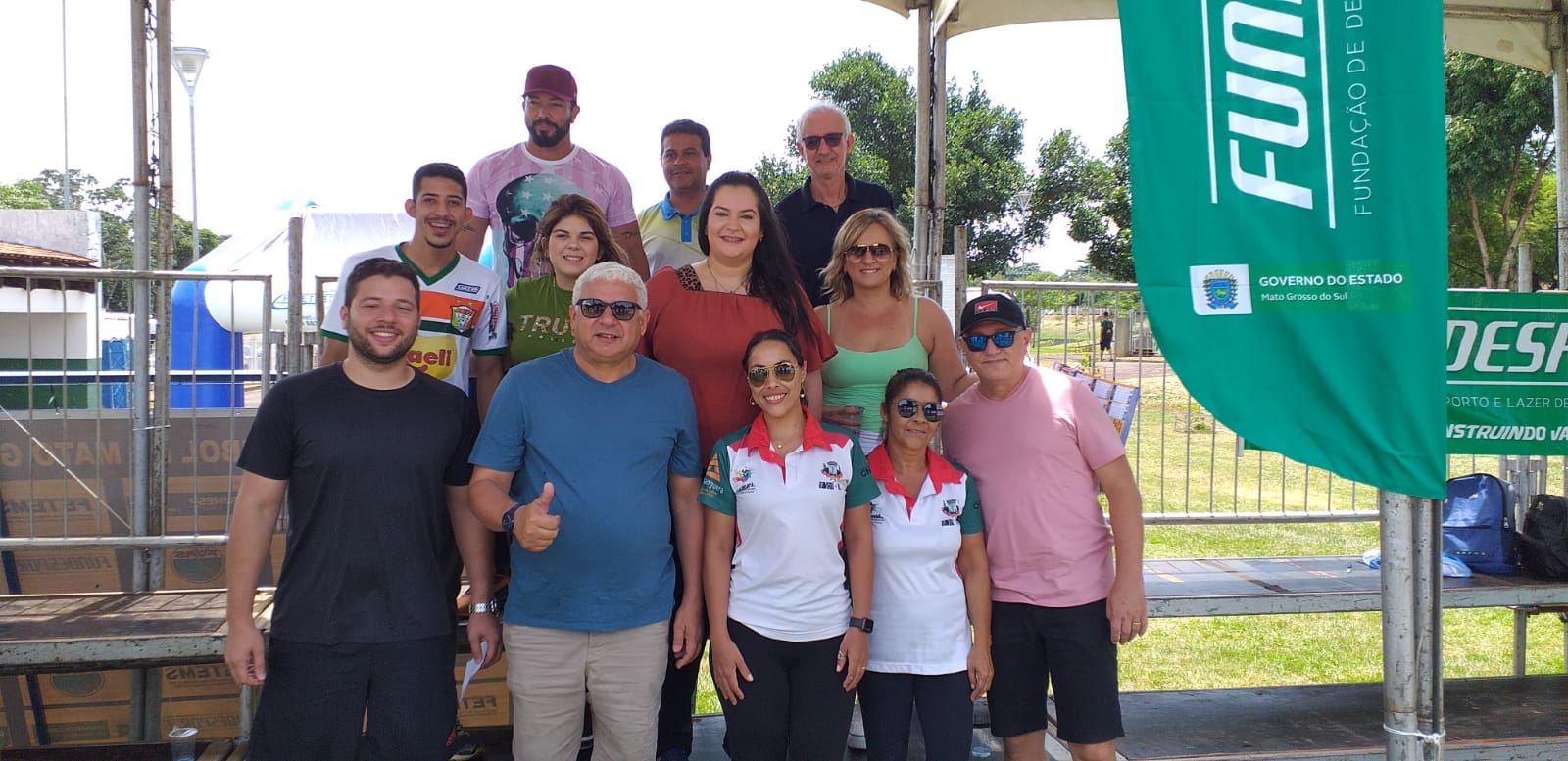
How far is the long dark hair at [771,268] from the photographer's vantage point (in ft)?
10.1

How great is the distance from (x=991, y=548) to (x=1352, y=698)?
120 inches

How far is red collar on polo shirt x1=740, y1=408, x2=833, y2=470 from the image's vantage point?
2820mm

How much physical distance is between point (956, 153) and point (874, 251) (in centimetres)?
3265

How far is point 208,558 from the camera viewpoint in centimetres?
487

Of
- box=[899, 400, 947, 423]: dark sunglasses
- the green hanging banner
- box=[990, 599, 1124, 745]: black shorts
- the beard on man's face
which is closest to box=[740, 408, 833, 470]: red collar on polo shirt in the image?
box=[899, 400, 947, 423]: dark sunglasses

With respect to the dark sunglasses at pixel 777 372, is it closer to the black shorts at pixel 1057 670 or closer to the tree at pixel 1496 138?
the black shorts at pixel 1057 670

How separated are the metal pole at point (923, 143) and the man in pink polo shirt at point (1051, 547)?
172 cm

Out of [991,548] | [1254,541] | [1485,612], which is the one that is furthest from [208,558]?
[1485,612]

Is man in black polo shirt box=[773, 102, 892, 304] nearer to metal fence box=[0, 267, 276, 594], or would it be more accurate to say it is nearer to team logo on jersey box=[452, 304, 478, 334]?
team logo on jersey box=[452, 304, 478, 334]

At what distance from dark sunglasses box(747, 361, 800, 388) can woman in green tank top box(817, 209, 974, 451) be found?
0.48 m

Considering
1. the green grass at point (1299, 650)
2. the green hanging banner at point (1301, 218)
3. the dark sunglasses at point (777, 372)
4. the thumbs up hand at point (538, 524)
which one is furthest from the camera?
the green grass at point (1299, 650)

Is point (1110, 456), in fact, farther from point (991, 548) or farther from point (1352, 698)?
point (1352, 698)

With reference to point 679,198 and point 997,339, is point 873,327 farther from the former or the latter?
point 679,198

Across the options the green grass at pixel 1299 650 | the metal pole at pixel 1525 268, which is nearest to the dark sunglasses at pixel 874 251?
the green grass at pixel 1299 650
